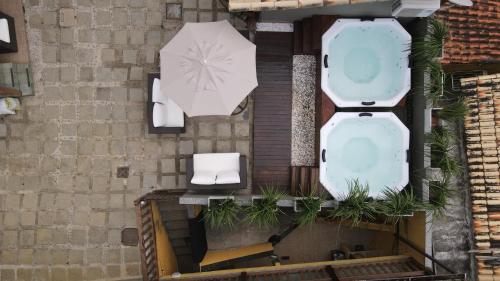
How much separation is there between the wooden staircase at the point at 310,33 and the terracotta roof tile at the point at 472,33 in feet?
6.16

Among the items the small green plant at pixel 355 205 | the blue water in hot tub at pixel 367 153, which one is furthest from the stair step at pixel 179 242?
the blue water in hot tub at pixel 367 153

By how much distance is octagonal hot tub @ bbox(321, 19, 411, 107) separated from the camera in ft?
20.2

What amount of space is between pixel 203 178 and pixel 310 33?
2915 mm

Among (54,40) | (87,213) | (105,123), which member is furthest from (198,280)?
(54,40)

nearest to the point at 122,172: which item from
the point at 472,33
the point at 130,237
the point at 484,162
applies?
the point at 130,237

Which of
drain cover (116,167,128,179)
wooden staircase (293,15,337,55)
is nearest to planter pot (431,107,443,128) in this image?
wooden staircase (293,15,337,55)

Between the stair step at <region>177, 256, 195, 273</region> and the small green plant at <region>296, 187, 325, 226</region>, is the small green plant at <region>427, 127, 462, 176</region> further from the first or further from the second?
the stair step at <region>177, 256, 195, 273</region>

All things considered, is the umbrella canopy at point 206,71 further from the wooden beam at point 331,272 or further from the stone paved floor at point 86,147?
the wooden beam at point 331,272

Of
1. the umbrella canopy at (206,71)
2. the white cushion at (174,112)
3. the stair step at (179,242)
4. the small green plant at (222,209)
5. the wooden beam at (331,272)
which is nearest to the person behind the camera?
the umbrella canopy at (206,71)

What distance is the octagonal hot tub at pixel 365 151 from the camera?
20.4 feet

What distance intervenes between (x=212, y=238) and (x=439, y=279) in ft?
12.3

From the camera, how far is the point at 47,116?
6.51 m

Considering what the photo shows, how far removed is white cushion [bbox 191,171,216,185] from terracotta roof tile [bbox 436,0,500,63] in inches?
163

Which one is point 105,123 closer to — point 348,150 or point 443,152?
point 348,150
